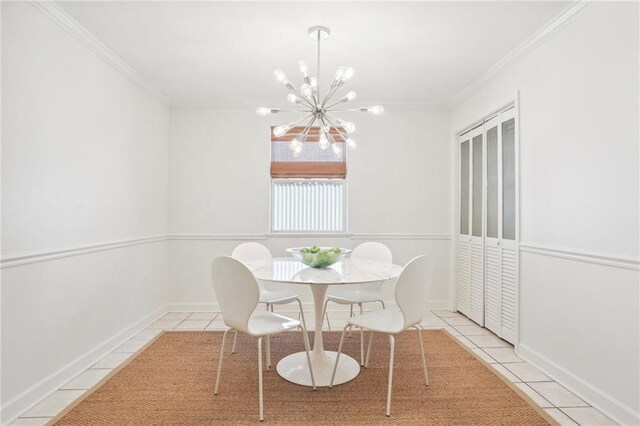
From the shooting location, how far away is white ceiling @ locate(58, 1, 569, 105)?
2305mm

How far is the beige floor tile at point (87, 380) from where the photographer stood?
2.33m

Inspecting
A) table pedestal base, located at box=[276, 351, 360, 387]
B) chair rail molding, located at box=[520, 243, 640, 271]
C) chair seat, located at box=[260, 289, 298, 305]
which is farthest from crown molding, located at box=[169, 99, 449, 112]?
table pedestal base, located at box=[276, 351, 360, 387]

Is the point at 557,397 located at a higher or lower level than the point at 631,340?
lower

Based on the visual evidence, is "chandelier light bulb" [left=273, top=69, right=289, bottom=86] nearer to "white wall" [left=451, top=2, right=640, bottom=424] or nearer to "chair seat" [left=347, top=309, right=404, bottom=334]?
"chair seat" [left=347, top=309, right=404, bottom=334]

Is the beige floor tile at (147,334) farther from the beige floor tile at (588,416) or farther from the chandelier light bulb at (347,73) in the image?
the beige floor tile at (588,416)

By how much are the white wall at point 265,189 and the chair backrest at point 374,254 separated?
0.92 meters

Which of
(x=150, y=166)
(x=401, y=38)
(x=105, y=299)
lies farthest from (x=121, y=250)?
(x=401, y=38)

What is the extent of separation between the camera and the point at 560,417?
1.98m

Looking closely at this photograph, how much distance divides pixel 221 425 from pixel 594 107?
2.77m

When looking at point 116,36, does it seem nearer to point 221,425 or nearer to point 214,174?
point 214,174

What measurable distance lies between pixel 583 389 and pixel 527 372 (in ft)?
1.26

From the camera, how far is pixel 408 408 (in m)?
2.07

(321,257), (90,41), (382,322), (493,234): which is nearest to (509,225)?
→ (493,234)

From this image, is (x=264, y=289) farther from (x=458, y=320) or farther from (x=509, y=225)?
(x=509, y=225)
